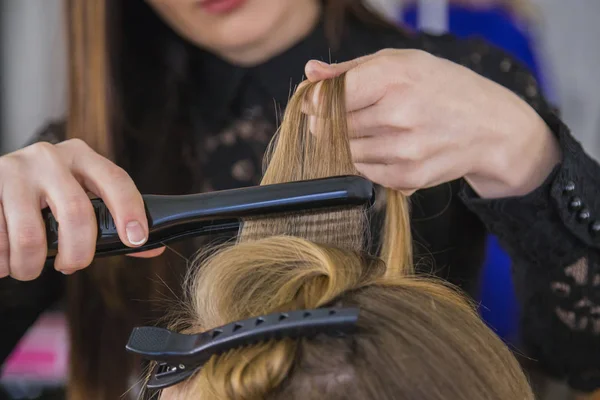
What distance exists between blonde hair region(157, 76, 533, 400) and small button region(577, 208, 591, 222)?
0.22 metres

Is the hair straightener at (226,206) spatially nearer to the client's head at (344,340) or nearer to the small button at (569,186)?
the client's head at (344,340)

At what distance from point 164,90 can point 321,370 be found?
2.08ft

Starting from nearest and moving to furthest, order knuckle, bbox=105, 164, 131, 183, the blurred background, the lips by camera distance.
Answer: knuckle, bbox=105, 164, 131, 183 < the lips < the blurred background

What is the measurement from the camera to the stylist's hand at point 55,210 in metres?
0.46

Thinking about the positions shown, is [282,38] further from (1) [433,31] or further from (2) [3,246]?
(2) [3,246]

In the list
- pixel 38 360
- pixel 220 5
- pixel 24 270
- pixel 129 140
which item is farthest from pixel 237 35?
pixel 38 360

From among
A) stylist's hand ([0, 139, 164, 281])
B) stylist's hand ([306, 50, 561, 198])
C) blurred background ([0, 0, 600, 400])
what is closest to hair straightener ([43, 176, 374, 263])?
stylist's hand ([0, 139, 164, 281])

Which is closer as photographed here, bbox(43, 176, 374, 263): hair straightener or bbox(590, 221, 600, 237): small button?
bbox(43, 176, 374, 263): hair straightener

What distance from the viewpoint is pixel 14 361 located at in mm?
1114

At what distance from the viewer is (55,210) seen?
0.46 m

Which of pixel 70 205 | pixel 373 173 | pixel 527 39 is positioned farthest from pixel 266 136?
pixel 527 39

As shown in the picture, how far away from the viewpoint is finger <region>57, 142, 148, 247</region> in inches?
17.8

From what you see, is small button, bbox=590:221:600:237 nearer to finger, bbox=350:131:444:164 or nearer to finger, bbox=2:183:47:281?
finger, bbox=350:131:444:164

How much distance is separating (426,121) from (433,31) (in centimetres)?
56
